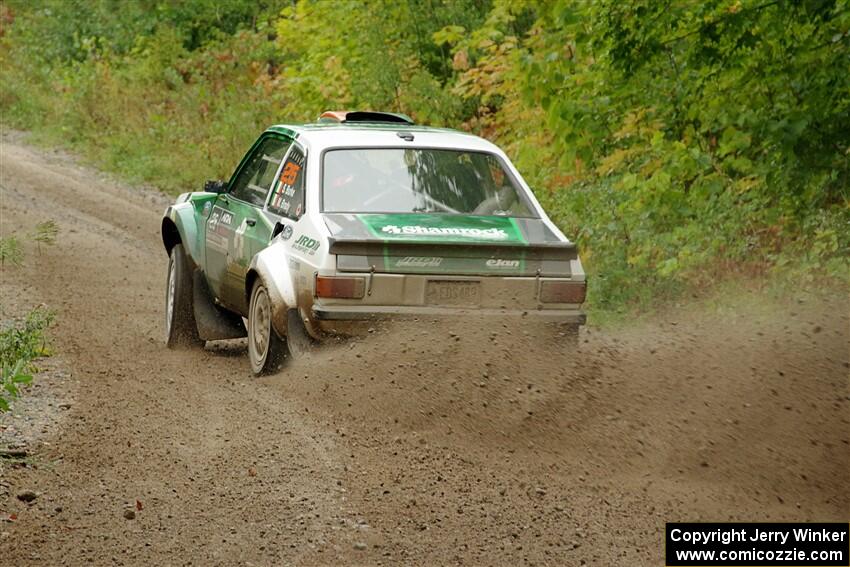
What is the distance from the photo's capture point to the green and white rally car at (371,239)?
7.12 m

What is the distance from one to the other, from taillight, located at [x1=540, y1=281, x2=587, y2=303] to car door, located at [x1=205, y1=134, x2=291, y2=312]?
1.88 m

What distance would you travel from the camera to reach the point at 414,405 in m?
6.79

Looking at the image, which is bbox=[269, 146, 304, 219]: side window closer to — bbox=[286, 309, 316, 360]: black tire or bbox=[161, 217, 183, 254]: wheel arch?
bbox=[286, 309, 316, 360]: black tire

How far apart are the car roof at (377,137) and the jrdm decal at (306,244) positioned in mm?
757

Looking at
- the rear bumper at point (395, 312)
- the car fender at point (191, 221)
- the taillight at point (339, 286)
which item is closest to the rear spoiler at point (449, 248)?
the taillight at point (339, 286)

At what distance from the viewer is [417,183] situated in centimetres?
788

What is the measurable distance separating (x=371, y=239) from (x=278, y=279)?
2.51ft

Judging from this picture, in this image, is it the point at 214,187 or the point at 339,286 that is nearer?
the point at 339,286

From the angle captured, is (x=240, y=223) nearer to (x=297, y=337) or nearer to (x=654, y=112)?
(x=297, y=337)

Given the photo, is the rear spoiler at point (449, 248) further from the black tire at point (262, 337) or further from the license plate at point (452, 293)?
the black tire at point (262, 337)

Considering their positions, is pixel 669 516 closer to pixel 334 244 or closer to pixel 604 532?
pixel 604 532

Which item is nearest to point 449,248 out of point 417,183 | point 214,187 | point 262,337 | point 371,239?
point 371,239

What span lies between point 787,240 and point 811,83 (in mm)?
1489

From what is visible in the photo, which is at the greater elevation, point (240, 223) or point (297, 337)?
point (240, 223)
